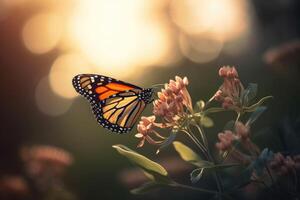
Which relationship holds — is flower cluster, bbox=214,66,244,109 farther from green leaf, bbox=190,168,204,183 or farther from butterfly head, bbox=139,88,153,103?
butterfly head, bbox=139,88,153,103

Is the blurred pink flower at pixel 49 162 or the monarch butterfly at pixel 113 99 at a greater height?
the monarch butterfly at pixel 113 99

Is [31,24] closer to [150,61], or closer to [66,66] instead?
[66,66]

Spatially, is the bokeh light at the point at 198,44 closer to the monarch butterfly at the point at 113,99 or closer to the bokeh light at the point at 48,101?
the bokeh light at the point at 48,101

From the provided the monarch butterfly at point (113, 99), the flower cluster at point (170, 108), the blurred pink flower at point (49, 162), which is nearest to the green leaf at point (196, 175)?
the flower cluster at point (170, 108)

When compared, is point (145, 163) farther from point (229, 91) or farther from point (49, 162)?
point (49, 162)

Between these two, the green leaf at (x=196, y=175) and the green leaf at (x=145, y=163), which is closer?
the green leaf at (x=196, y=175)
